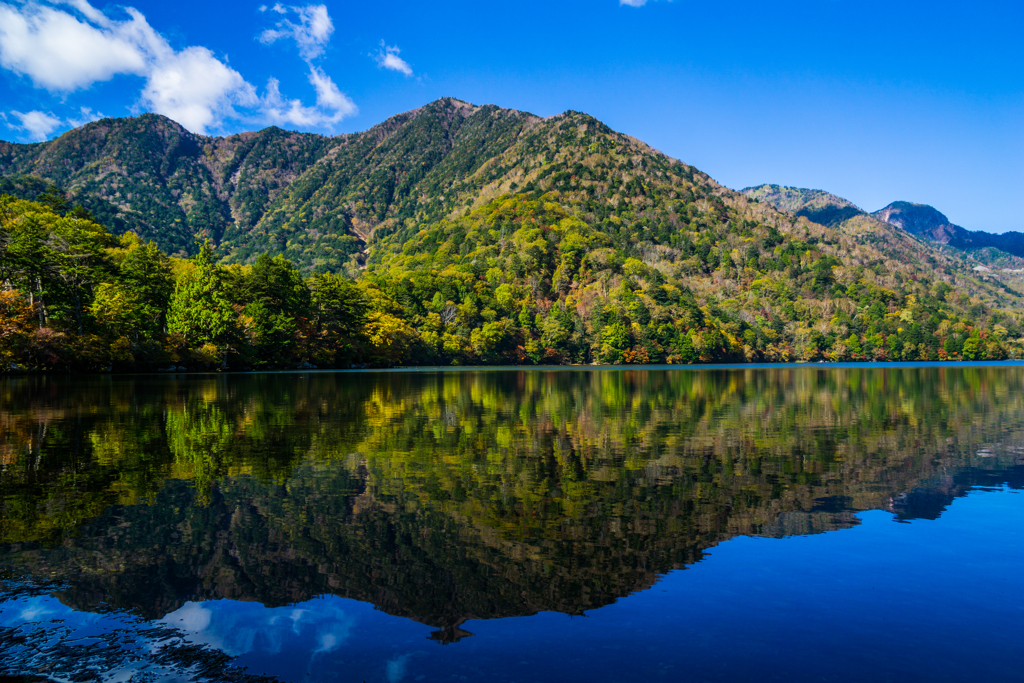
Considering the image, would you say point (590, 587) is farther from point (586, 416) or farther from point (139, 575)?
point (586, 416)

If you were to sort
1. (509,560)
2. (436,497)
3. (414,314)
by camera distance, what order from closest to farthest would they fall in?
(509,560) → (436,497) → (414,314)

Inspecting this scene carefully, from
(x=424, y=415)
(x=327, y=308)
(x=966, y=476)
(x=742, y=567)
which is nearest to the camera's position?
(x=742, y=567)

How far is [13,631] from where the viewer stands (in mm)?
7004

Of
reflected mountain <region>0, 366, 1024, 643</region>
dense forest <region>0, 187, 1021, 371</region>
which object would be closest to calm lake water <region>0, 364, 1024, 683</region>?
reflected mountain <region>0, 366, 1024, 643</region>

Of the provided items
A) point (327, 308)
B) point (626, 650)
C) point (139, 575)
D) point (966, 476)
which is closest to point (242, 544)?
point (139, 575)

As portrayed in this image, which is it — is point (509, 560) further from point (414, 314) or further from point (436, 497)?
point (414, 314)

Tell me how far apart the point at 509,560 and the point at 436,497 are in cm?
401

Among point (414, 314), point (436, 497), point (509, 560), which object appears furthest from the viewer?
point (414, 314)

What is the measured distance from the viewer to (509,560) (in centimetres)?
962

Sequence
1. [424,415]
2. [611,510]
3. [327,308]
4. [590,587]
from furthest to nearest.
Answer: [327,308], [424,415], [611,510], [590,587]

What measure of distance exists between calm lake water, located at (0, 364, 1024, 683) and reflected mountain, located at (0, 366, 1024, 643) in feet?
0.24

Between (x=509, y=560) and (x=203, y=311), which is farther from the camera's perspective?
(x=203, y=311)

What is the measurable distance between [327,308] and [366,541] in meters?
113

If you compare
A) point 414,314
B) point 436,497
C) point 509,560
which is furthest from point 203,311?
point 509,560
